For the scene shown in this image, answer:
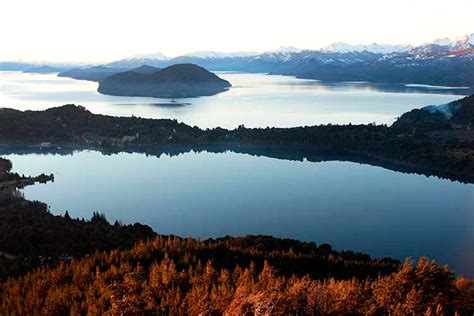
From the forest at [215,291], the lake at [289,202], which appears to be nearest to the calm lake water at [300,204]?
the lake at [289,202]

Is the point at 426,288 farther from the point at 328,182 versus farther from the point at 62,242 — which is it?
the point at 328,182

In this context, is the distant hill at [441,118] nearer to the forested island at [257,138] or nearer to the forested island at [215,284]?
the forested island at [257,138]

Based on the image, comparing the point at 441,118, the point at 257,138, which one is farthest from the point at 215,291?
the point at 441,118

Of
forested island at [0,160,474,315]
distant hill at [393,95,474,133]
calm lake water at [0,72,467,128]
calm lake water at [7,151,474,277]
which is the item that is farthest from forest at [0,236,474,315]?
calm lake water at [0,72,467,128]

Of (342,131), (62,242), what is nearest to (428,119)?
(342,131)

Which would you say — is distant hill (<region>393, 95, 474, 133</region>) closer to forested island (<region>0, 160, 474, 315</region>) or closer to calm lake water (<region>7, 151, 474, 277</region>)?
calm lake water (<region>7, 151, 474, 277</region>)

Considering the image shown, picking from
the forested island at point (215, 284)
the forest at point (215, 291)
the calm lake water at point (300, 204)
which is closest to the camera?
the forest at point (215, 291)

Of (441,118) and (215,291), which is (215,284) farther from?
(441,118)
